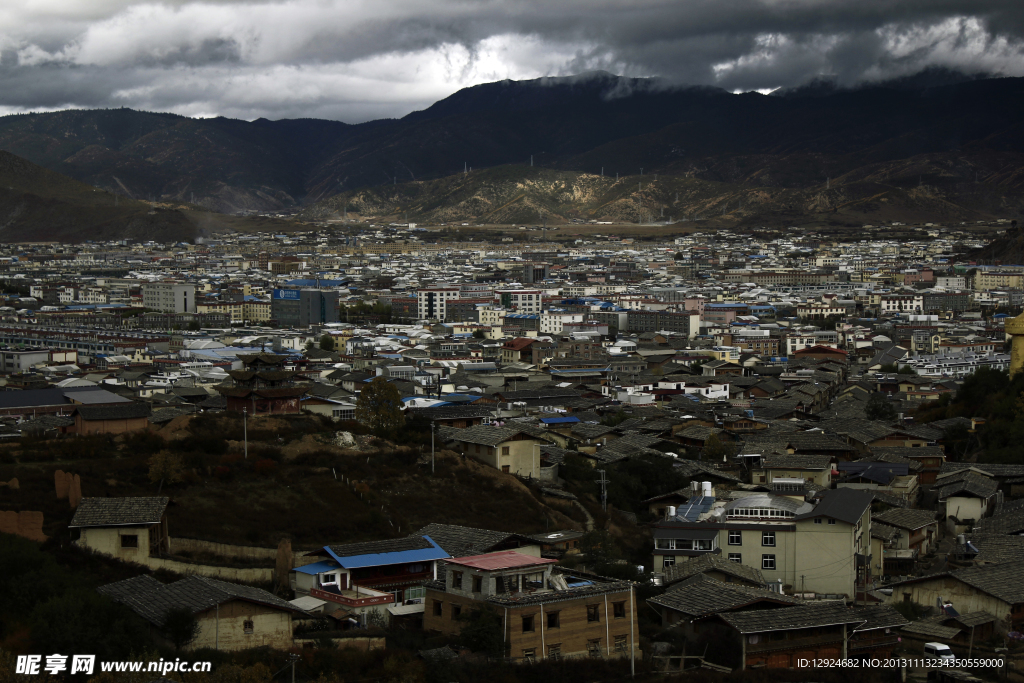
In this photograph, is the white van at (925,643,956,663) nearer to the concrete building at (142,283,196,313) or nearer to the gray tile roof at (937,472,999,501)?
the gray tile roof at (937,472,999,501)

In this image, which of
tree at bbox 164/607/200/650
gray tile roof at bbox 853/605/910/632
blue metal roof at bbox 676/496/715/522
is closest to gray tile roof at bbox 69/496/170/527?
tree at bbox 164/607/200/650

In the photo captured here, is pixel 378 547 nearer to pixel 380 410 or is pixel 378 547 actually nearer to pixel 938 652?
pixel 938 652

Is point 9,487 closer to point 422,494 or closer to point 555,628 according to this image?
point 422,494

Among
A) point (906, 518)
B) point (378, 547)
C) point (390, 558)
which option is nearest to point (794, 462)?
point (906, 518)

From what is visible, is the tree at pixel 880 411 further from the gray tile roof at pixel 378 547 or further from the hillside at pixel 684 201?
the hillside at pixel 684 201

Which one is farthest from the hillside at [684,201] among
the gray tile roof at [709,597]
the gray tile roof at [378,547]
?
the gray tile roof at [378,547]

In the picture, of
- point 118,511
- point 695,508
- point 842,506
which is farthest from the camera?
point 695,508
